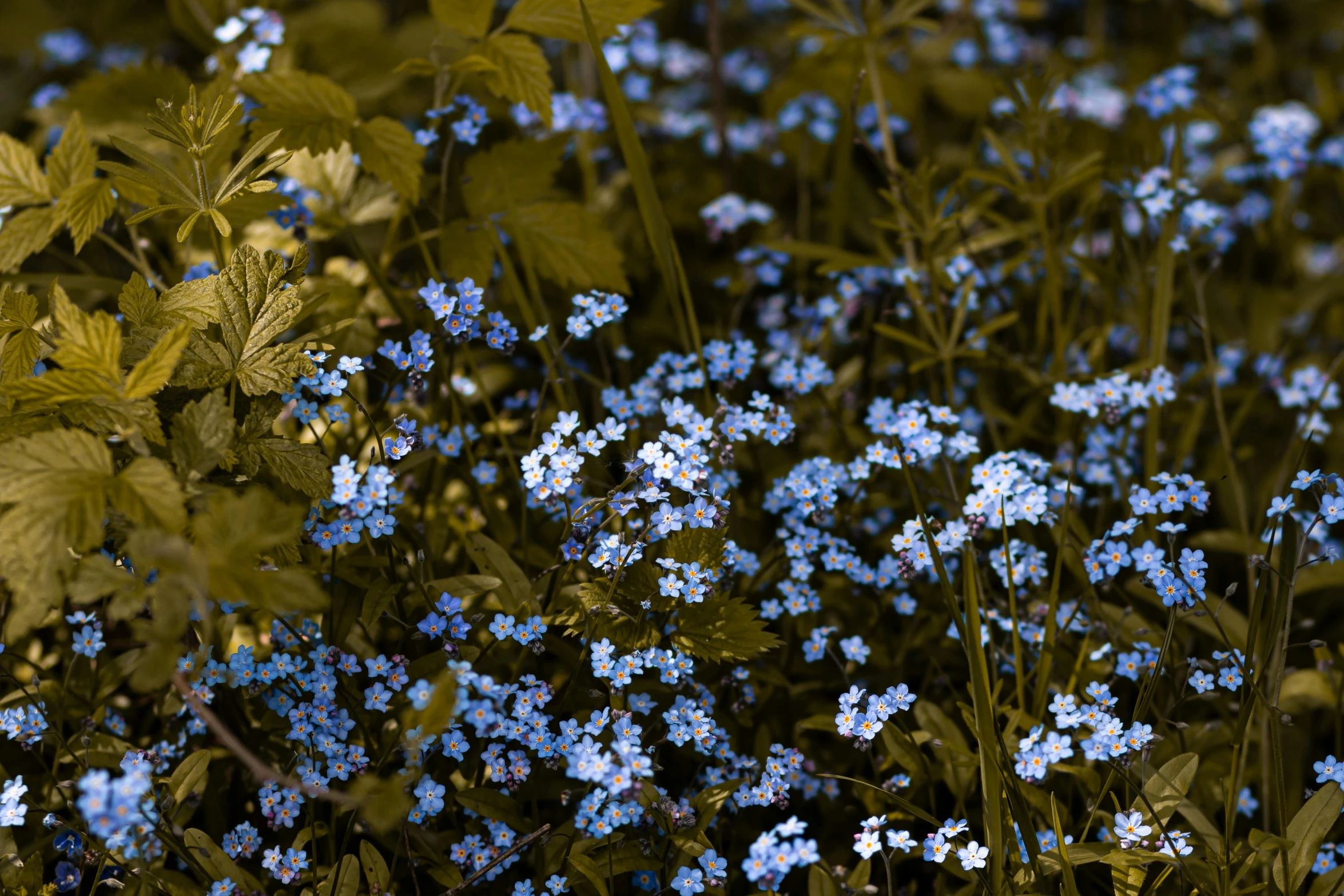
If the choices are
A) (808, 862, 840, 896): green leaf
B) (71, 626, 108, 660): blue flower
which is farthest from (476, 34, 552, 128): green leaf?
(808, 862, 840, 896): green leaf

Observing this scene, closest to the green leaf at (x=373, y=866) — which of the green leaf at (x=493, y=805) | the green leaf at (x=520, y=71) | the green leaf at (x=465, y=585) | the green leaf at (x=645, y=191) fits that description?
the green leaf at (x=493, y=805)

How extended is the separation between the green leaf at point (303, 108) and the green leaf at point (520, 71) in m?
0.45

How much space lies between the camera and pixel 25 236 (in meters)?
2.90

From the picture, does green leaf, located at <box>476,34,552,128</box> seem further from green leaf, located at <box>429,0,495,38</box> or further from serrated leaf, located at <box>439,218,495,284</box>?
serrated leaf, located at <box>439,218,495,284</box>

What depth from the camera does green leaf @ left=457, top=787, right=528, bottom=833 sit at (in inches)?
92.4

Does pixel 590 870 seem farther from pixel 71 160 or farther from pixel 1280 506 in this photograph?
pixel 71 160

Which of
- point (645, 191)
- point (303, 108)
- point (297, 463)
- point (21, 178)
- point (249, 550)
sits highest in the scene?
point (303, 108)

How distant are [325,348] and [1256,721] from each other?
268 cm

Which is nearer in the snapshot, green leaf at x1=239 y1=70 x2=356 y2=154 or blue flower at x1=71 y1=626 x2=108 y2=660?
blue flower at x1=71 y1=626 x2=108 y2=660

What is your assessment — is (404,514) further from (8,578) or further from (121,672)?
(8,578)

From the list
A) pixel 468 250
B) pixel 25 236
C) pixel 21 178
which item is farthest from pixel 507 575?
pixel 21 178

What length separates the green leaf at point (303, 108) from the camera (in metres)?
2.92

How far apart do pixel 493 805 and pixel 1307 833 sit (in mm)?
1850

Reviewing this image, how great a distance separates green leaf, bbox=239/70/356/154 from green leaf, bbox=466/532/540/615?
1246 mm
